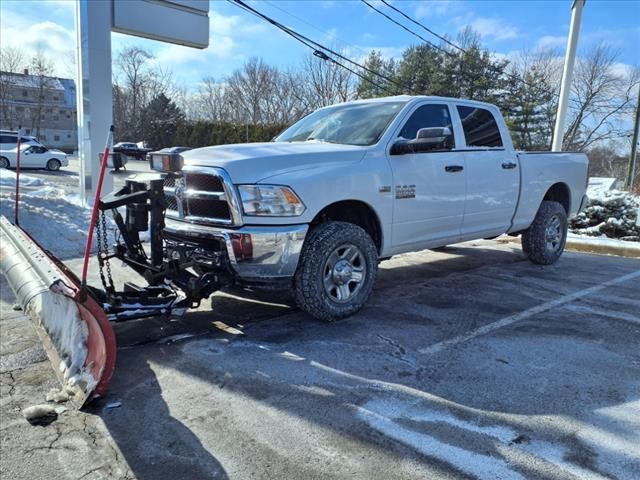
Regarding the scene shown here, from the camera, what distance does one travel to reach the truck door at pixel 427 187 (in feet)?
16.1

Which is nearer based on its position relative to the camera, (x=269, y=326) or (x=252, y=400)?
(x=252, y=400)

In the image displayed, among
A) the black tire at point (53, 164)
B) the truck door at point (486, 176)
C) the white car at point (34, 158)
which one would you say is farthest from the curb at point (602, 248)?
the black tire at point (53, 164)

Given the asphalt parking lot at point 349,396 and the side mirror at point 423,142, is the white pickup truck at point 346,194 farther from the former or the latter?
the asphalt parking lot at point 349,396

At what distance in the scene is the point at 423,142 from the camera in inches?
184

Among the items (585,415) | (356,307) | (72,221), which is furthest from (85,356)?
(72,221)

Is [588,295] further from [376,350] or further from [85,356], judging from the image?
[85,356]

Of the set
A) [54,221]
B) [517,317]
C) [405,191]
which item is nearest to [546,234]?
[517,317]

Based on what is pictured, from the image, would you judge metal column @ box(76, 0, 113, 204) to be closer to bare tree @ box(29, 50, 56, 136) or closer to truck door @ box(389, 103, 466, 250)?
truck door @ box(389, 103, 466, 250)

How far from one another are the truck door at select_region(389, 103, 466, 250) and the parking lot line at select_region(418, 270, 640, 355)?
3.59 feet

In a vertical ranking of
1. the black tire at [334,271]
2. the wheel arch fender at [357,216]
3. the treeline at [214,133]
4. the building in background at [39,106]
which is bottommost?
the black tire at [334,271]

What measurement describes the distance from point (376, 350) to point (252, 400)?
3.98 ft

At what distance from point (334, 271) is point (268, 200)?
926 mm

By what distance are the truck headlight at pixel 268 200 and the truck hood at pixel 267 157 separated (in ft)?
0.28

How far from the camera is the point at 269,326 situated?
4.57 m
